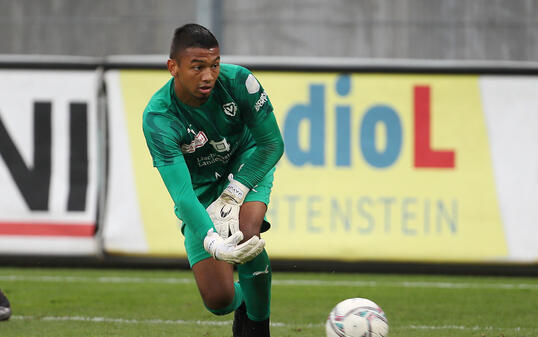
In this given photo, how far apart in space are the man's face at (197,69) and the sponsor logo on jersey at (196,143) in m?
0.25

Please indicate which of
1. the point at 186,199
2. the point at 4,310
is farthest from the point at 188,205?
the point at 4,310

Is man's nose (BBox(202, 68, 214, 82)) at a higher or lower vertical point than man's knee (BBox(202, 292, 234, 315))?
higher

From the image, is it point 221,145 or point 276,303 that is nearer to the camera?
point 221,145

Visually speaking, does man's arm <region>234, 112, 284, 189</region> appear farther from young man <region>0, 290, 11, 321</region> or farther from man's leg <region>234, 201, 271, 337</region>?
young man <region>0, 290, 11, 321</region>

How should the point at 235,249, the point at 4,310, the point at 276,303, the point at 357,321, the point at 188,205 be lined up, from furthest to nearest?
the point at 276,303
the point at 4,310
the point at 357,321
the point at 188,205
the point at 235,249

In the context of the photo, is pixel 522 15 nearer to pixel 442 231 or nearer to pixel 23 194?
pixel 442 231

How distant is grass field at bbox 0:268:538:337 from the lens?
20.0 ft

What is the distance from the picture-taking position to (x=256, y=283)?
203 inches

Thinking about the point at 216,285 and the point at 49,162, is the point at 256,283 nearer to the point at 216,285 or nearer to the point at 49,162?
the point at 216,285

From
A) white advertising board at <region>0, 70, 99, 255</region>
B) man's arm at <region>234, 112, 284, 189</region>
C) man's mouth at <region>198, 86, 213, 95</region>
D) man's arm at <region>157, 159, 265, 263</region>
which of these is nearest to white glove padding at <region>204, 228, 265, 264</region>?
man's arm at <region>157, 159, 265, 263</region>

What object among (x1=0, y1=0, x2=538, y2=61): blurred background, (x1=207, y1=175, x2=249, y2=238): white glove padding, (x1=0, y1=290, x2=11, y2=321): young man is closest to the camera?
(x1=207, y1=175, x2=249, y2=238): white glove padding

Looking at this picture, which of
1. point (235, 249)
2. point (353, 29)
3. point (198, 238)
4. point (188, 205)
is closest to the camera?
point (235, 249)

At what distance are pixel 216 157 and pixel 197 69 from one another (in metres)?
0.66

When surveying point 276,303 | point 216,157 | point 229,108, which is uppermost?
point 229,108
